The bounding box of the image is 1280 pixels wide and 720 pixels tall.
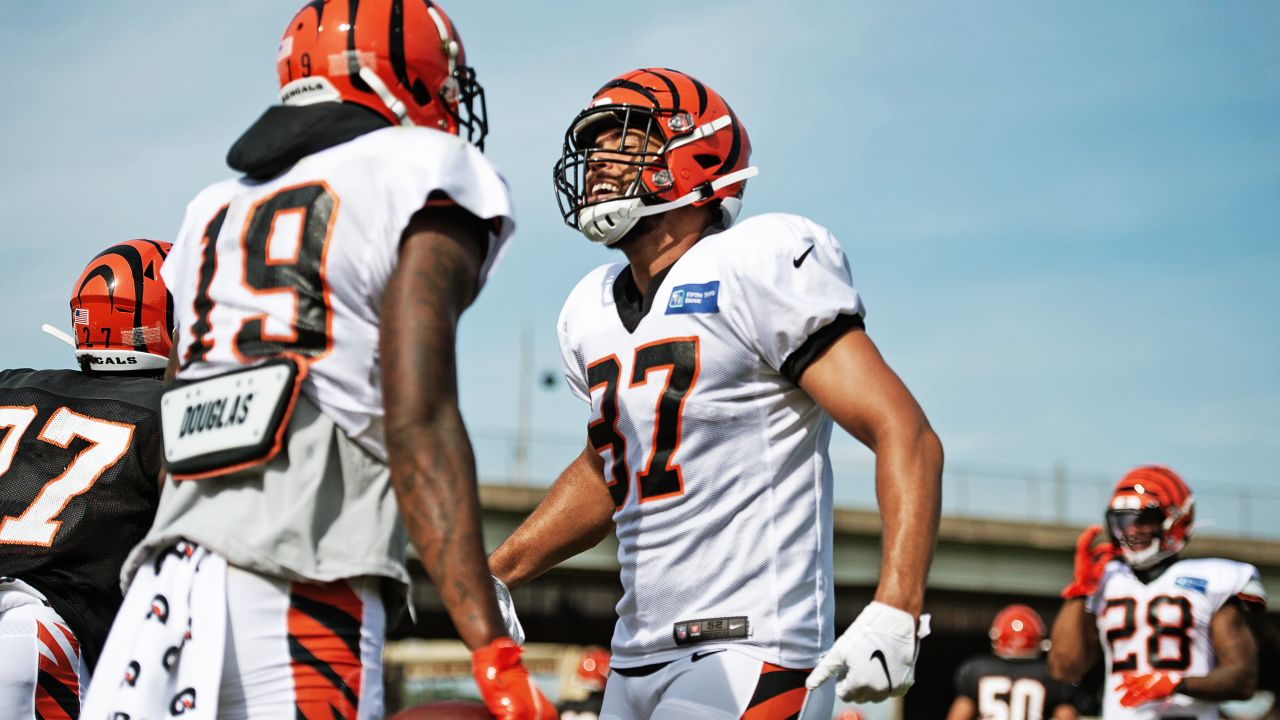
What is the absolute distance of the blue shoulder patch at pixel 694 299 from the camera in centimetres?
403

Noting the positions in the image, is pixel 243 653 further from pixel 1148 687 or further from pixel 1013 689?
pixel 1013 689

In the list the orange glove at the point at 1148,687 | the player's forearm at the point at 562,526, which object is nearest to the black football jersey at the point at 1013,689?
the orange glove at the point at 1148,687

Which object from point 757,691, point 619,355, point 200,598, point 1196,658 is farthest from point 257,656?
point 1196,658

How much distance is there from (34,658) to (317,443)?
201cm

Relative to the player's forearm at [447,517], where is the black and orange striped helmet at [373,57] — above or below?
above

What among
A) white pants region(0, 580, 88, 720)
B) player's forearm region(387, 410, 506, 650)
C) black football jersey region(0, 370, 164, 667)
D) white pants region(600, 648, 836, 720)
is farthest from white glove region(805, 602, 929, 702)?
white pants region(0, 580, 88, 720)

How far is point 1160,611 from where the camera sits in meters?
8.38

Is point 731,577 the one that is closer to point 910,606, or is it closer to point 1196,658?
point 910,606

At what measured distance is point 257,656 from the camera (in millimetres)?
2723

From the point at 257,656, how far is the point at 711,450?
156 centimetres

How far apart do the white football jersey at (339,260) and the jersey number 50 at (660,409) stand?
1149mm

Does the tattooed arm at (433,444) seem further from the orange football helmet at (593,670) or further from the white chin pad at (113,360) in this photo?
the orange football helmet at (593,670)

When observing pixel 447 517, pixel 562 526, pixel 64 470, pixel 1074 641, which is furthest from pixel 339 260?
pixel 1074 641

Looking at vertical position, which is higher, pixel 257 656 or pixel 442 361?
pixel 442 361
